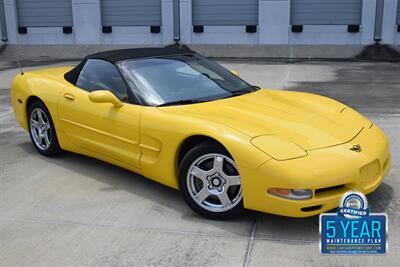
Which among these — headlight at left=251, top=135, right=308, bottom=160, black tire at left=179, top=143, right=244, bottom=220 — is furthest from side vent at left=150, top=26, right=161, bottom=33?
headlight at left=251, top=135, right=308, bottom=160

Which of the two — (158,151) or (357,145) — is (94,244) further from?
(357,145)

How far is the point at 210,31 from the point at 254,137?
14.5 meters

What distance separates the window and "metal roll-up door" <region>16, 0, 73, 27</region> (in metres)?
14.9

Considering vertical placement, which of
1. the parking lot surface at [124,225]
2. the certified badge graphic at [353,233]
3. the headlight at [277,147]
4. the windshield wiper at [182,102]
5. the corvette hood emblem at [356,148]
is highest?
the windshield wiper at [182,102]

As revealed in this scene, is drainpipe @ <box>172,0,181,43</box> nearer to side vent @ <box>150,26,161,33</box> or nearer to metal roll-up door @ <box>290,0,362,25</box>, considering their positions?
side vent @ <box>150,26,161,33</box>

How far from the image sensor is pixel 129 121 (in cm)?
424

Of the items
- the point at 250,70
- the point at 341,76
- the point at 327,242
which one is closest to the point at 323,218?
the point at 327,242

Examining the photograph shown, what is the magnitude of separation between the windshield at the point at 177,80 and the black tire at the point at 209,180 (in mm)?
684

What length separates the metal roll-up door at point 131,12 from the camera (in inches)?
711

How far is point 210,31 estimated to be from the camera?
17562 mm

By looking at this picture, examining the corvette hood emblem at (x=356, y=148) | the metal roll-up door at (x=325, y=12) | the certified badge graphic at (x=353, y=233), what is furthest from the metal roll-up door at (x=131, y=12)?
the certified badge graphic at (x=353, y=233)

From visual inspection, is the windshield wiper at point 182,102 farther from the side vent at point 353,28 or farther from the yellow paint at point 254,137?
the side vent at point 353,28

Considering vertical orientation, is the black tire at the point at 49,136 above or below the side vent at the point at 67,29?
below

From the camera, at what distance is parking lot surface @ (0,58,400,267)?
10.6 feet
